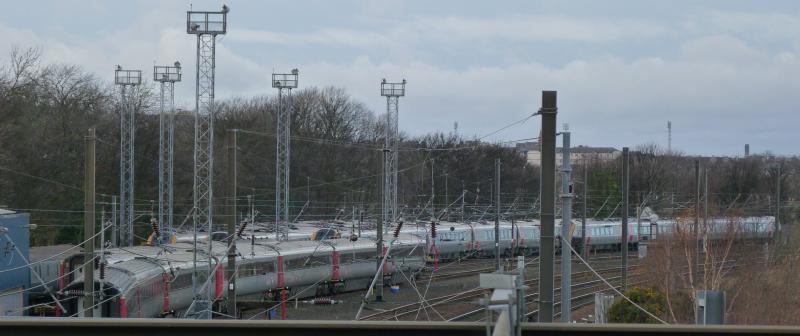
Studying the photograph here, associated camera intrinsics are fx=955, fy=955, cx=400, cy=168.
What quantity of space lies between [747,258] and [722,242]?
2.79 metres

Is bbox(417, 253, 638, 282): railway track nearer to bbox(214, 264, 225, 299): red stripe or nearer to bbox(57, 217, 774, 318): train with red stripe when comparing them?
bbox(57, 217, 774, 318): train with red stripe

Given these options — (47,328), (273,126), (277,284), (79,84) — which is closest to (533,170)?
(273,126)

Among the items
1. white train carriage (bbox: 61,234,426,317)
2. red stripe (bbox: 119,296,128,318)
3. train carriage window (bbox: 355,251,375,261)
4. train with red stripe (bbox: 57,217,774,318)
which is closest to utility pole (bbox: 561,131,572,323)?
train with red stripe (bbox: 57,217,774,318)

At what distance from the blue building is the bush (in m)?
13.4

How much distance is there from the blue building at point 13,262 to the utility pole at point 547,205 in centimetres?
1390

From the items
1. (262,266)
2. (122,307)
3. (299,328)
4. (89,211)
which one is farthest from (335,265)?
(299,328)

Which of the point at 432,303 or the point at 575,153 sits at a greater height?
the point at 575,153

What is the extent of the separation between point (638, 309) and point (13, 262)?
48.1 feet

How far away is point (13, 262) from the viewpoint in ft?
75.2

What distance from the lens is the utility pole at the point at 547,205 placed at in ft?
39.8

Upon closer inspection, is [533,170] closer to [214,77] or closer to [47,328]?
[214,77]

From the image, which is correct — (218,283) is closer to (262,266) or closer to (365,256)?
(262,266)

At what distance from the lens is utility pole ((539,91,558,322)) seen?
12141mm

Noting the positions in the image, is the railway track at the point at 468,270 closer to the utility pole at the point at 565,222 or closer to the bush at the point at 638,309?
the bush at the point at 638,309
